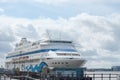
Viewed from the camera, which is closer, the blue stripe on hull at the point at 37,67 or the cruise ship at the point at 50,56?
the cruise ship at the point at 50,56

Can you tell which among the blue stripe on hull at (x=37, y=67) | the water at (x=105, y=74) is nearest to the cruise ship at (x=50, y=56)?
the blue stripe on hull at (x=37, y=67)

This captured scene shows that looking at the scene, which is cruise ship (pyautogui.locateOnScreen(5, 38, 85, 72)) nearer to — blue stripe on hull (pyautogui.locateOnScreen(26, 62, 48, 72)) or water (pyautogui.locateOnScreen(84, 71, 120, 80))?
blue stripe on hull (pyautogui.locateOnScreen(26, 62, 48, 72))

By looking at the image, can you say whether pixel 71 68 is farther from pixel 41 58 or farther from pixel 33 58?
pixel 33 58

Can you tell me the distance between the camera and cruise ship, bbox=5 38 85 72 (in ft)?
237

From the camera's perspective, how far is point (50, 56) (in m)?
73.4

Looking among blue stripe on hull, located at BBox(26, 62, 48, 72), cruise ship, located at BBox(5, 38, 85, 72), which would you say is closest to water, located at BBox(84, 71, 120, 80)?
cruise ship, located at BBox(5, 38, 85, 72)

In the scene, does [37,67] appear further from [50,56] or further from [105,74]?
[105,74]

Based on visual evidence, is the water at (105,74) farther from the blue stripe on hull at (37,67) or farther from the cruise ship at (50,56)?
the blue stripe on hull at (37,67)

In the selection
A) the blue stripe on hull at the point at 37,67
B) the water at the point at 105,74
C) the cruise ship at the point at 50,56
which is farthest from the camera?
the blue stripe on hull at the point at 37,67

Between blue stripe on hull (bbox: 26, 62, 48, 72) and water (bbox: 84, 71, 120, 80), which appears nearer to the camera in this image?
water (bbox: 84, 71, 120, 80)

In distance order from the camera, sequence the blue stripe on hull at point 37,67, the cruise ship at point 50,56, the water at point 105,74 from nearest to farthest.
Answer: the water at point 105,74
the cruise ship at point 50,56
the blue stripe on hull at point 37,67

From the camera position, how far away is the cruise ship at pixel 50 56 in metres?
72.2

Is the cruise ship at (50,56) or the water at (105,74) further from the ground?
the cruise ship at (50,56)

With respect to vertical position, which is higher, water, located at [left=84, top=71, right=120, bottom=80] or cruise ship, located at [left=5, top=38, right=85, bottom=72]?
cruise ship, located at [left=5, top=38, right=85, bottom=72]
